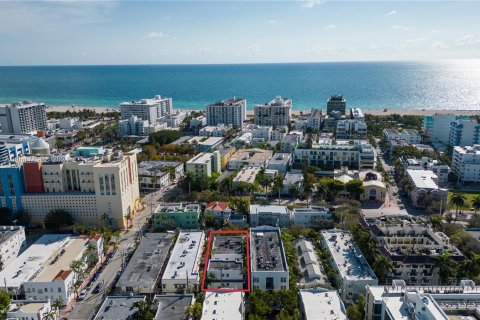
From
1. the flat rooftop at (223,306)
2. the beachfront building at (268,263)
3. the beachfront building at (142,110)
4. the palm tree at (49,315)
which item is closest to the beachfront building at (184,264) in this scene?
the flat rooftop at (223,306)

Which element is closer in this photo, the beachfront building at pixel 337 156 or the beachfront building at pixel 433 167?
the beachfront building at pixel 433 167

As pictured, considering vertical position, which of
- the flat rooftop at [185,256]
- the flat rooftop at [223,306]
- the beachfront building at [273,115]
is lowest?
the flat rooftop at [185,256]

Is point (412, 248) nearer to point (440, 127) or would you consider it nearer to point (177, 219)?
point (177, 219)

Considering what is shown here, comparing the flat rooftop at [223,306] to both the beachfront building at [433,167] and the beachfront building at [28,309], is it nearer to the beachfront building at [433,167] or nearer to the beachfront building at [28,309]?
the beachfront building at [28,309]

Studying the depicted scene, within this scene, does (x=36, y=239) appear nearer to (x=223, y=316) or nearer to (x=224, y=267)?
(x=224, y=267)

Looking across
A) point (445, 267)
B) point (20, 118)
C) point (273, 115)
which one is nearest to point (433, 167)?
point (445, 267)
